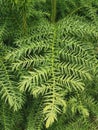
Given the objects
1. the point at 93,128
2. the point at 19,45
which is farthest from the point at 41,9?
the point at 93,128

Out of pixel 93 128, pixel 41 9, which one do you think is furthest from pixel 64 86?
pixel 41 9

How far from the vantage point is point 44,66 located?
1340mm

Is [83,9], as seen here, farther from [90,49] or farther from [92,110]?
[92,110]

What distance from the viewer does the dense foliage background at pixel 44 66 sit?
4.34 feet

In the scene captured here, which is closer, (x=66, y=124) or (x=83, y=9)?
(x=66, y=124)

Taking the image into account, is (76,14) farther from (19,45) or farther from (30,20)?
(19,45)

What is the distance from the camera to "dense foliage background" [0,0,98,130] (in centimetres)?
132

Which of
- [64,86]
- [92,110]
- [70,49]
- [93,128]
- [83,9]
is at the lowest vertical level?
[93,128]

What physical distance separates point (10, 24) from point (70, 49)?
0.98ft

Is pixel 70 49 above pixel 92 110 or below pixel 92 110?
above

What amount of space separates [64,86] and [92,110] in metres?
0.26

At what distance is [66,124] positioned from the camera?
157cm

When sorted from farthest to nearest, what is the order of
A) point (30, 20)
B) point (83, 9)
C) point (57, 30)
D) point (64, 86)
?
point (83, 9)
point (30, 20)
point (57, 30)
point (64, 86)

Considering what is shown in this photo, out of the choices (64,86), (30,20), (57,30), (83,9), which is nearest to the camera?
(64,86)
